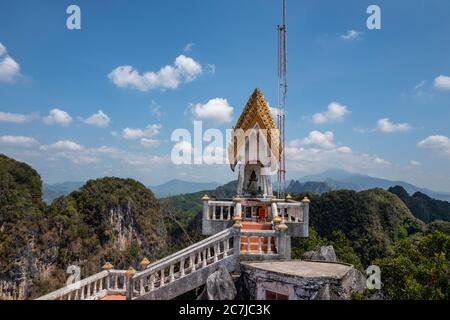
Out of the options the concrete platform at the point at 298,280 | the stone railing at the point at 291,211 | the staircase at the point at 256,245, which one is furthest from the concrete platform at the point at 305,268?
the stone railing at the point at 291,211

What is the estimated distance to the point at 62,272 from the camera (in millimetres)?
46375

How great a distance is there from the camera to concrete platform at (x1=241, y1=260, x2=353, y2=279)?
8.42 m

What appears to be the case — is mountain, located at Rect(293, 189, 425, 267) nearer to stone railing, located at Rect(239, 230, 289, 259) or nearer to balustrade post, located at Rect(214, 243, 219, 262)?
stone railing, located at Rect(239, 230, 289, 259)

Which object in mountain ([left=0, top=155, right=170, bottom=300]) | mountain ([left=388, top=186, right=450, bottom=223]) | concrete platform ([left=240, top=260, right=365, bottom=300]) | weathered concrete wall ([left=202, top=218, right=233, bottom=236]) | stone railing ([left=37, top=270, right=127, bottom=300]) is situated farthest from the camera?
mountain ([left=388, top=186, right=450, bottom=223])

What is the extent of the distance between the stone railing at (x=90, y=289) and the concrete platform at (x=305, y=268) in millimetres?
5035

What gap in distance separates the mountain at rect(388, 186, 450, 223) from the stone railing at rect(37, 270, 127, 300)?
97.3 m

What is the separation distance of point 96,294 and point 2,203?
40.5 m

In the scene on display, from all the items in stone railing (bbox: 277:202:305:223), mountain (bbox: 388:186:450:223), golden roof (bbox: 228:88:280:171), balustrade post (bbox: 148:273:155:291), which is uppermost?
golden roof (bbox: 228:88:280:171)

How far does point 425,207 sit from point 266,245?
103 m

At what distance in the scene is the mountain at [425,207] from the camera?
9126 cm

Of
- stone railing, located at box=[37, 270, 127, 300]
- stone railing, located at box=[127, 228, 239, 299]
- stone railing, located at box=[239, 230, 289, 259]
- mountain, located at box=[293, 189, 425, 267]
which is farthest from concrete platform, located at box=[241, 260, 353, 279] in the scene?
mountain, located at box=[293, 189, 425, 267]

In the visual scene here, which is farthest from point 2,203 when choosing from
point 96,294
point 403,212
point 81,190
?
point 403,212

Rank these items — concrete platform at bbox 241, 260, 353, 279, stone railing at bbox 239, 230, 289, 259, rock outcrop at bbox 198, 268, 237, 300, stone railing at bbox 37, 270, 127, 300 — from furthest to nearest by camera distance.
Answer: stone railing at bbox 239, 230, 289, 259 < stone railing at bbox 37, 270, 127, 300 < rock outcrop at bbox 198, 268, 237, 300 < concrete platform at bbox 241, 260, 353, 279
